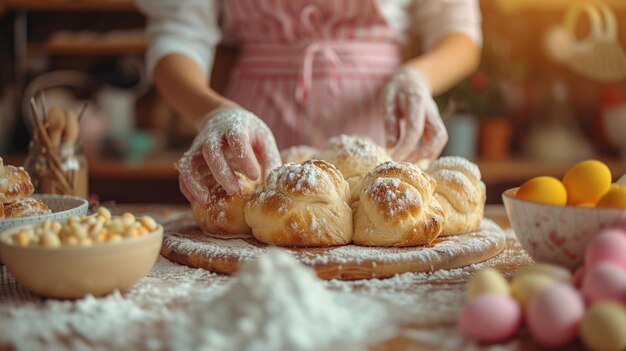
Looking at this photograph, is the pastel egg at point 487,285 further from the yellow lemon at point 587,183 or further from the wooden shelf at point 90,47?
the wooden shelf at point 90,47

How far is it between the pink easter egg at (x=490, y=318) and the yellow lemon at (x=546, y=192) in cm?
22

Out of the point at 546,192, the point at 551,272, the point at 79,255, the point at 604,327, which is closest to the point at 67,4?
the point at 79,255

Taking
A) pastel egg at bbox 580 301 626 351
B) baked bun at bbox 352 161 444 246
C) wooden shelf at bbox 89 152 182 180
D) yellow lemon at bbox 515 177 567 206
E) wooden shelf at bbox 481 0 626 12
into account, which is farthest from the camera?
wooden shelf at bbox 481 0 626 12

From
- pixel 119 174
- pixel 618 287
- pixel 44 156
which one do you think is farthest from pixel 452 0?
pixel 119 174

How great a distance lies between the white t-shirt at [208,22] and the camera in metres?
1.62

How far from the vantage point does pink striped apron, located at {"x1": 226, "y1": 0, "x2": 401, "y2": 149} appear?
160 cm

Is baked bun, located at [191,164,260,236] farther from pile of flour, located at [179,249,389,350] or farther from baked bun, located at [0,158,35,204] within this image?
pile of flour, located at [179,249,389,350]

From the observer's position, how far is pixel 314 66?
5.35 ft

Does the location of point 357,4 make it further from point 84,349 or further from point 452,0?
point 84,349

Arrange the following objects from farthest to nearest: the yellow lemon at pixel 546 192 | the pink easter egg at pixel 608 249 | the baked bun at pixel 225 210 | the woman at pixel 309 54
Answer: the woman at pixel 309 54
the baked bun at pixel 225 210
the yellow lemon at pixel 546 192
the pink easter egg at pixel 608 249

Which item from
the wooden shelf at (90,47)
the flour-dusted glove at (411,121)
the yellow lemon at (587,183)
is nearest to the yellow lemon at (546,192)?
the yellow lemon at (587,183)

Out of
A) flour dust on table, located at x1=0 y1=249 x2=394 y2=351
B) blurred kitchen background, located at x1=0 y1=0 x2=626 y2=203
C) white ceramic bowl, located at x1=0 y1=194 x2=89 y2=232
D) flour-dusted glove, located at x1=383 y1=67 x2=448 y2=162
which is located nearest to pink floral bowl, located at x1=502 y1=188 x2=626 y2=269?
flour dust on table, located at x1=0 y1=249 x2=394 y2=351

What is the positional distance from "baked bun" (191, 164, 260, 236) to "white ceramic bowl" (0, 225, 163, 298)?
0.27 meters

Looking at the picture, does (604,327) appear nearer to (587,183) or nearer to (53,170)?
(587,183)
